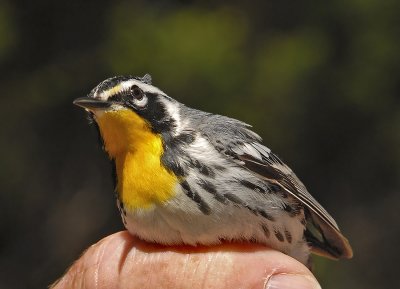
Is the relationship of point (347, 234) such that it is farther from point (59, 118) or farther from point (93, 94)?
point (93, 94)

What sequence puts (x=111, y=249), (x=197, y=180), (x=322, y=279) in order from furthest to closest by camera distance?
(x=322, y=279), (x=111, y=249), (x=197, y=180)

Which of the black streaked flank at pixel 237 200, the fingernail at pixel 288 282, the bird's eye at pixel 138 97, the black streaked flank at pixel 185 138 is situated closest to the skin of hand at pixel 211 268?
the fingernail at pixel 288 282

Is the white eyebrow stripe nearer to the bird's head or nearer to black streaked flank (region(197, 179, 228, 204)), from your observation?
the bird's head

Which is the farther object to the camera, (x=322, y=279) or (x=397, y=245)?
(x=397, y=245)

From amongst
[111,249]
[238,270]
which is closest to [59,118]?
[111,249]

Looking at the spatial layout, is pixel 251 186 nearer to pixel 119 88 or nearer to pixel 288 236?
pixel 288 236

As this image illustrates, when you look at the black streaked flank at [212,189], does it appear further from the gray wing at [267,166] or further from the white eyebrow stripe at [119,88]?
the white eyebrow stripe at [119,88]

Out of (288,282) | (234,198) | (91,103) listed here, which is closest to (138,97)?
(91,103)
